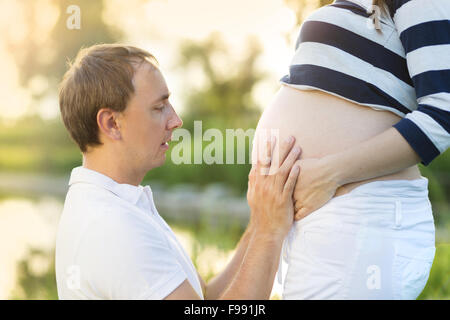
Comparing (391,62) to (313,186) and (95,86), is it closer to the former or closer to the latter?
(313,186)

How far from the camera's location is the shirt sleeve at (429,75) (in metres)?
1.43

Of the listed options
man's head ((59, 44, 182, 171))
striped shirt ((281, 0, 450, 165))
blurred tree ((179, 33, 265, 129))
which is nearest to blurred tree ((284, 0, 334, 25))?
striped shirt ((281, 0, 450, 165))

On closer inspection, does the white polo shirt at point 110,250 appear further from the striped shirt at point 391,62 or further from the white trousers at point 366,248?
the striped shirt at point 391,62

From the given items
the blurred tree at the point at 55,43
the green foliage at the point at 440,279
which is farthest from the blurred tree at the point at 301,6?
the blurred tree at the point at 55,43

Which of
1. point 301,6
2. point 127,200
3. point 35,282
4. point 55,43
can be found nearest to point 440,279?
point 301,6

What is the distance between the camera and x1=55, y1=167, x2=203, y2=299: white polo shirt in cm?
141

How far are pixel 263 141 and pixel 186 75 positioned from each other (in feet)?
33.4

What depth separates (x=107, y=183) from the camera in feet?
5.28

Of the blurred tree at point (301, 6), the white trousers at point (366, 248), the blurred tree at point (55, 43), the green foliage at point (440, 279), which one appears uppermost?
the blurred tree at point (55, 43)

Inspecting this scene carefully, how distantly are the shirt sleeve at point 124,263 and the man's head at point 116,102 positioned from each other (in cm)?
31

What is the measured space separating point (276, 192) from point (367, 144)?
0.32 meters

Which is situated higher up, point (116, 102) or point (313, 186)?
point (116, 102)

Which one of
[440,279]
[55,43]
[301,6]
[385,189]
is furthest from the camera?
[55,43]
